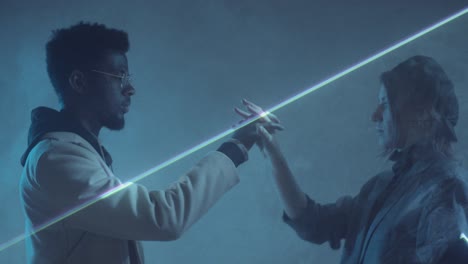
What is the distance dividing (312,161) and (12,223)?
197cm

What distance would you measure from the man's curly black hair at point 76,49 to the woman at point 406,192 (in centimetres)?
52

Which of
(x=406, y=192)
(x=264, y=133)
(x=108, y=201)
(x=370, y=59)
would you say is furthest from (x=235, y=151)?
(x=370, y=59)

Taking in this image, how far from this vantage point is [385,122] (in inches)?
65.6

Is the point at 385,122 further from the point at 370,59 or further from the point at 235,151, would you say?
the point at 370,59

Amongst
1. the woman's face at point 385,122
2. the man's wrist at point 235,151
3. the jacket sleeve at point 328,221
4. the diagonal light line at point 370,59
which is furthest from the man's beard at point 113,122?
the diagonal light line at point 370,59

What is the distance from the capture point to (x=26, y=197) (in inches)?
48.2

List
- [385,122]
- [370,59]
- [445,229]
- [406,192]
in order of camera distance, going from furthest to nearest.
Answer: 1. [370,59]
2. [385,122]
3. [406,192]
4. [445,229]

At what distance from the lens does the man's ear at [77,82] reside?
1.46m

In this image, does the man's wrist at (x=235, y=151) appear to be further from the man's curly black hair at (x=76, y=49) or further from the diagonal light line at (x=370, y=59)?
the diagonal light line at (x=370, y=59)

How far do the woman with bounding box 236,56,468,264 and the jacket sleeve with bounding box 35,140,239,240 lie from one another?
0.46 metres

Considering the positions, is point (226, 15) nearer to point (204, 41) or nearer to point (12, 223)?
point (204, 41)

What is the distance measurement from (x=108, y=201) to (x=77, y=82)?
0.52m

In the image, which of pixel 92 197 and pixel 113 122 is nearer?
pixel 92 197

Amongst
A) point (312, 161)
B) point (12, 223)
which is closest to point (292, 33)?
point (312, 161)
